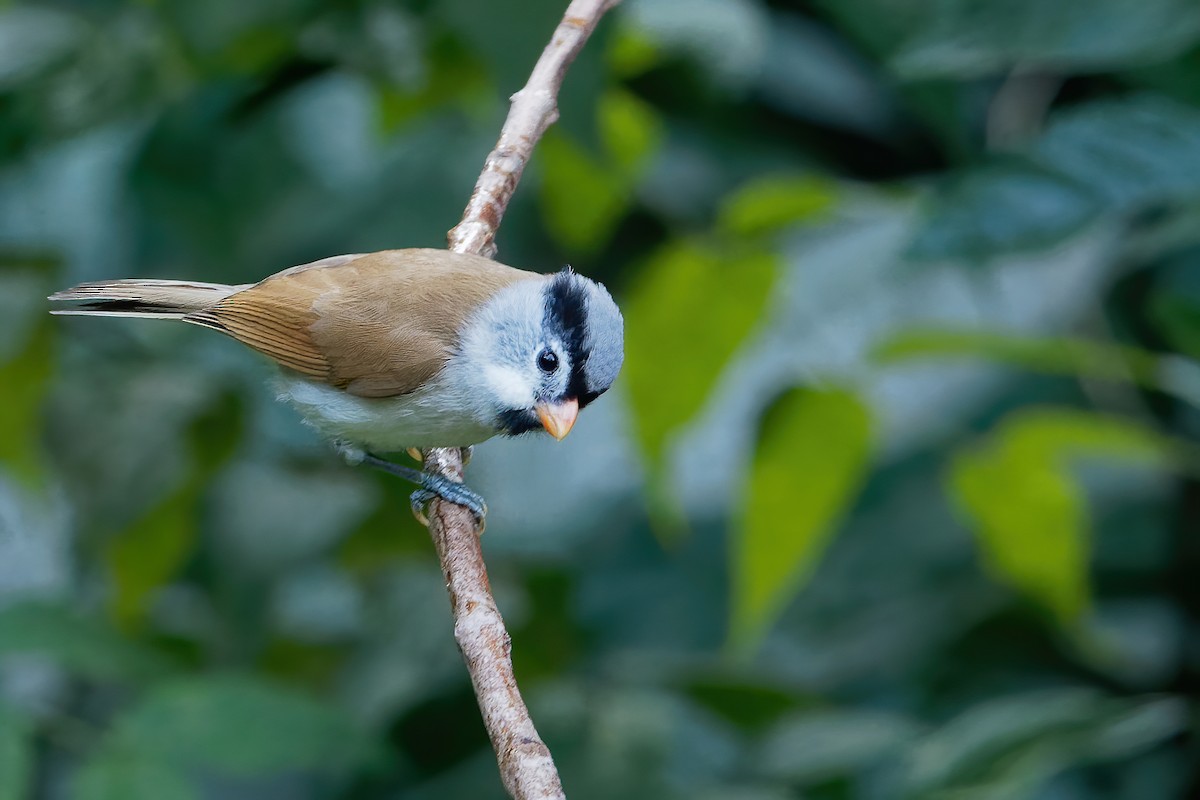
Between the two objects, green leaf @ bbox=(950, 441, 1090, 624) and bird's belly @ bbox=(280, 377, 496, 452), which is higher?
bird's belly @ bbox=(280, 377, 496, 452)

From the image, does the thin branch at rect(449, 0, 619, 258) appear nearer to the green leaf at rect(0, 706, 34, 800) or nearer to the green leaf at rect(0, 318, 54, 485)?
the green leaf at rect(0, 318, 54, 485)

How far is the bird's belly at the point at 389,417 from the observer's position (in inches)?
98.3

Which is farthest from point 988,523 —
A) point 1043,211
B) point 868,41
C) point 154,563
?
point 154,563

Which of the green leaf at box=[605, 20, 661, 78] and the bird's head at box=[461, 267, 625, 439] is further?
the green leaf at box=[605, 20, 661, 78]

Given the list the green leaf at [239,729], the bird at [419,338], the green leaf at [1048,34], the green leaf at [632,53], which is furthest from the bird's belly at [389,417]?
the green leaf at [1048,34]

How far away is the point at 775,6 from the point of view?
3.74m

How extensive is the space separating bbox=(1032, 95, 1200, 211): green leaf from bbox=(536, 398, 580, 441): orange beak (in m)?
0.92

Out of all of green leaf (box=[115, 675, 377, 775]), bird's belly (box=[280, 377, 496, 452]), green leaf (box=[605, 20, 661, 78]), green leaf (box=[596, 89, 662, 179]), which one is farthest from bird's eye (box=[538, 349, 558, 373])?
green leaf (box=[115, 675, 377, 775])

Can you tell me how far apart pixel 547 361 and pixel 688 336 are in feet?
0.98

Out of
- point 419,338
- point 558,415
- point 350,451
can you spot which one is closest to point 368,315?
point 419,338

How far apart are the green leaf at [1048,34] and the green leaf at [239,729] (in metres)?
1.59

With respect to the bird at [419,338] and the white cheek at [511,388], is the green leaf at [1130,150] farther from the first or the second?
the white cheek at [511,388]

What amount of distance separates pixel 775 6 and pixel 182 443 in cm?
207

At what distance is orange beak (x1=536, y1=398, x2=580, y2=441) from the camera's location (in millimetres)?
2436
